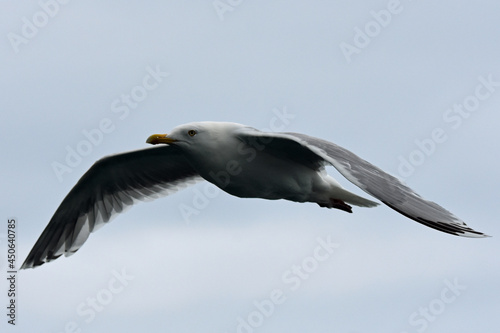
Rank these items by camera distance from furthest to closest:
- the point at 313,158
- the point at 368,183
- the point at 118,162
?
the point at 118,162
the point at 313,158
the point at 368,183

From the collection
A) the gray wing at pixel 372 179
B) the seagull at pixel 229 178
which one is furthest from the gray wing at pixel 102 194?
the gray wing at pixel 372 179

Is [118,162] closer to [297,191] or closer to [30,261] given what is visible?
[30,261]

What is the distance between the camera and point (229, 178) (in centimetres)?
1448

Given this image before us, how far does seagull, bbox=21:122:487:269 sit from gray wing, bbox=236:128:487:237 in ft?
0.05

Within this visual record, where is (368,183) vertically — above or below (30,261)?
above

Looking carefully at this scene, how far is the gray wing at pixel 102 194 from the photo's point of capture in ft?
56.9

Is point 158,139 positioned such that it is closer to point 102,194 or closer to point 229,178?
point 229,178

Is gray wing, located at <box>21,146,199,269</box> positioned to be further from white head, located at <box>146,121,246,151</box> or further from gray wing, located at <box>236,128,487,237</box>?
gray wing, located at <box>236,128,487,237</box>

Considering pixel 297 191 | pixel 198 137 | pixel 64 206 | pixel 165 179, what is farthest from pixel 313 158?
pixel 64 206

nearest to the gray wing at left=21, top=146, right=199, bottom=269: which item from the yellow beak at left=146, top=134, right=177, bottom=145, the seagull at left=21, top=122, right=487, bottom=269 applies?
the seagull at left=21, top=122, right=487, bottom=269

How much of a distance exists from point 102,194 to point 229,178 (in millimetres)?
4152

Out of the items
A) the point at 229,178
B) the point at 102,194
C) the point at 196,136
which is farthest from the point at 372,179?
the point at 102,194

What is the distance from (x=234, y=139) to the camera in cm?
1449

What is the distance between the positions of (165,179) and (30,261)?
295cm
